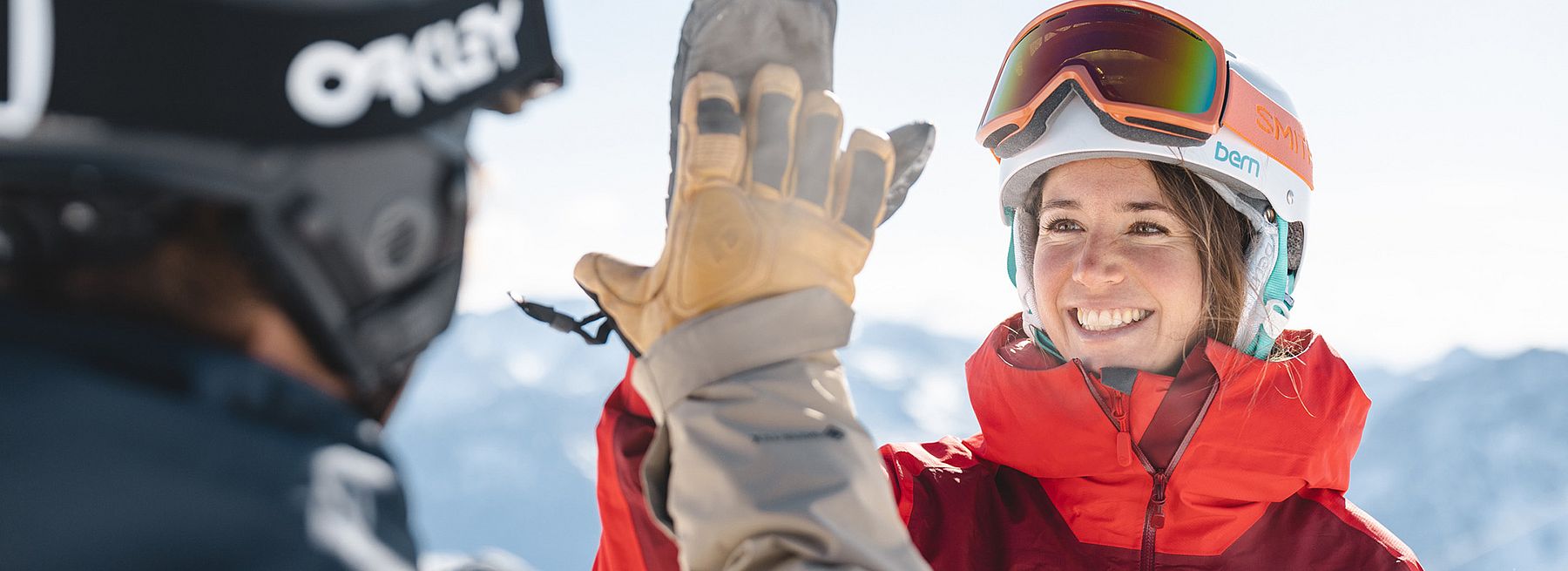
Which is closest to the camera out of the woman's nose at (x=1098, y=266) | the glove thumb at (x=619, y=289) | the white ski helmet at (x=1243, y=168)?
the glove thumb at (x=619, y=289)

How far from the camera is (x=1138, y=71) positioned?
315 cm

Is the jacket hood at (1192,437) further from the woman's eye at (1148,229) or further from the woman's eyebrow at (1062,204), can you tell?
the woman's eyebrow at (1062,204)

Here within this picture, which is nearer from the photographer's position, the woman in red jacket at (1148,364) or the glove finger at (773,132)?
the glove finger at (773,132)

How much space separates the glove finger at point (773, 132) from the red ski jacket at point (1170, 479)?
54.2 inches

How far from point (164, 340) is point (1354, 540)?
8.89 ft

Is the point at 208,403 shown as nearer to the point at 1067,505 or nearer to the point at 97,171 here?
the point at 97,171

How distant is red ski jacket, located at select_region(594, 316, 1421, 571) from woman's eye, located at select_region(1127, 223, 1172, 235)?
0.33 meters

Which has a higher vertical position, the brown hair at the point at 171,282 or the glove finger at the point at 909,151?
the glove finger at the point at 909,151

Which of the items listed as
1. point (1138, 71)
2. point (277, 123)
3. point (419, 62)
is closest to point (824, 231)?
point (419, 62)

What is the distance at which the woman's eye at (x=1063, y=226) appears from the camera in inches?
120

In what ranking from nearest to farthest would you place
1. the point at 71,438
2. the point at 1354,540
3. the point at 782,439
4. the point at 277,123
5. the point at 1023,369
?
the point at 71,438, the point at 277,123, the point at 782,439, the point at 1354,540, the point at 1023,369

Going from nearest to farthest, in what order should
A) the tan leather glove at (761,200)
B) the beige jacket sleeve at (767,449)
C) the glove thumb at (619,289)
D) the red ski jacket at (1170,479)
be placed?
the beige jacket sleeve at (767,449), the tan leather glove at (761,200), the glove thumb at (619,289), the red ski jacket at (1170,479)

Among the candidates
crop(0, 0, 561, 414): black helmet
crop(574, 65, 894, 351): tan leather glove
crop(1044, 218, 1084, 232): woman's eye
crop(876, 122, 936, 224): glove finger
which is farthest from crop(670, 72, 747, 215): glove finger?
crop(1044, 218, 1084, 232): woman's eye

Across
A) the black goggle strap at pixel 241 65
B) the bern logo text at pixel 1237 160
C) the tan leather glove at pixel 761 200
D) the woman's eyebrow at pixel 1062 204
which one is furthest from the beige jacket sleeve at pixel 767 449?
the bern logo text at pixel 1237 160
